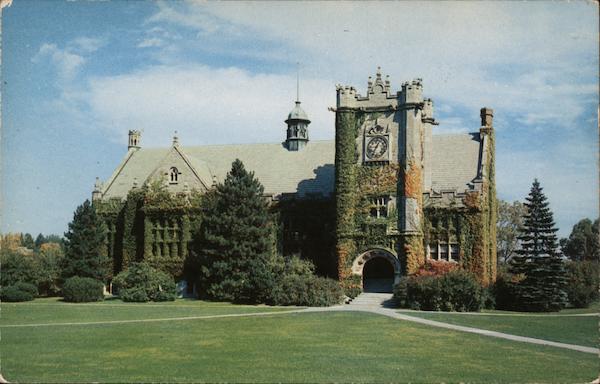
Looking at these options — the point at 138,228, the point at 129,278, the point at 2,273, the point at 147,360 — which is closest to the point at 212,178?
the point at 138,228

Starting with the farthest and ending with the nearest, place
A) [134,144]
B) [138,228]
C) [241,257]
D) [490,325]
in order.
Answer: [134,144] → [138,228] → [241,257] → [490,325]

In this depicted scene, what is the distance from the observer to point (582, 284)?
4072 cm

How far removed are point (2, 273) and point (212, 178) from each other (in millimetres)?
16107

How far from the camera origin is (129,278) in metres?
42.8

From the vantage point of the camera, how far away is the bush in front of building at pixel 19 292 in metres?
41.8

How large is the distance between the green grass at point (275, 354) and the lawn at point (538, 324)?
2641 millimetres

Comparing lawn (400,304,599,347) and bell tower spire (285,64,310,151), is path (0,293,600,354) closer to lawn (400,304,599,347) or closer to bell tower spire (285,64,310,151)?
lawn (400,304,599,347)

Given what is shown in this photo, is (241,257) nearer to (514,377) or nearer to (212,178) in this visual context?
(212,178)

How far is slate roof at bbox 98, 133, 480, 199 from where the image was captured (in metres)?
46.0

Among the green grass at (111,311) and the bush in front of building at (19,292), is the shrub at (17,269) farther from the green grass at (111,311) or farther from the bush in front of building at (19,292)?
the green grass at (111,311)

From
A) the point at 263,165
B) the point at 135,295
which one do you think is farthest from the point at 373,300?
the point at 263,165

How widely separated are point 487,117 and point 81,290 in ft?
97.2

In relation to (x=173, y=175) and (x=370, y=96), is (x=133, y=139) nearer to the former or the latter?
(x=173, y=175)

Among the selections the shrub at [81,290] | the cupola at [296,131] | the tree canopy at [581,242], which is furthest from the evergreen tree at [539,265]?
the tree canopy at [581,242]
